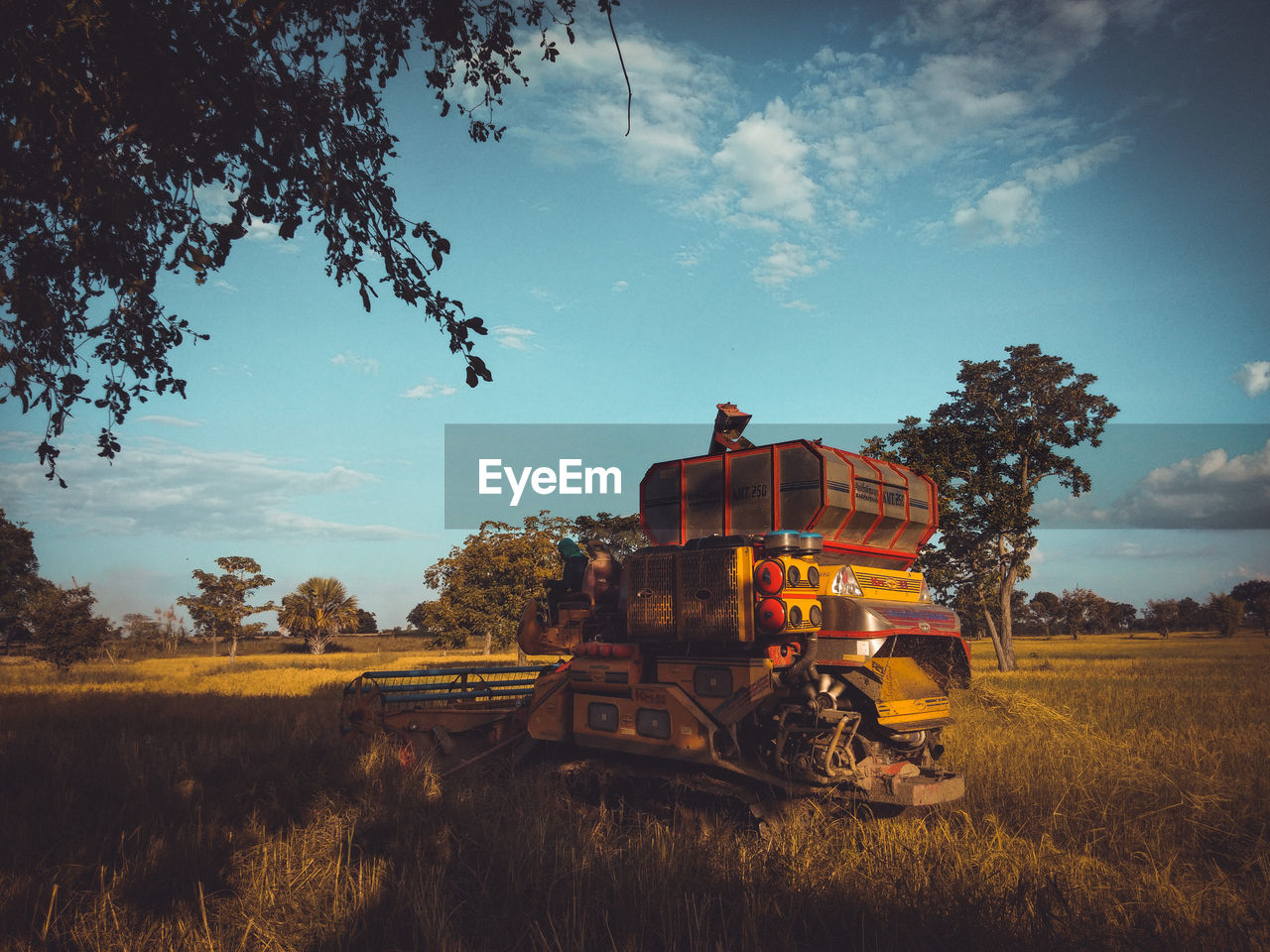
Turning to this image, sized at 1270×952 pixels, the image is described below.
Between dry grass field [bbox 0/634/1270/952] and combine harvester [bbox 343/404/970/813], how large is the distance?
0.50 metres

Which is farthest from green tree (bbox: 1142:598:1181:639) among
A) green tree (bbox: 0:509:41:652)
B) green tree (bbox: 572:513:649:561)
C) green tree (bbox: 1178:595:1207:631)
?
green tree (bbox: 0:509:41:652)

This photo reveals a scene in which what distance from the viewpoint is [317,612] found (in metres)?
55.7

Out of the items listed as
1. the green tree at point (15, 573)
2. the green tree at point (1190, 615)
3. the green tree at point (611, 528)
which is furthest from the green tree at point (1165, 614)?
the green tree at point (15, 573)

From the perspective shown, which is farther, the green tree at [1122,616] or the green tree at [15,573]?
the green tree at [1122,616]

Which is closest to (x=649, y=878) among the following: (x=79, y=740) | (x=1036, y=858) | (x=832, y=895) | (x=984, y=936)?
(x=832, y=895)

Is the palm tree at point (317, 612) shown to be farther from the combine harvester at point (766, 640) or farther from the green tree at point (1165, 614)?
the green tree at point (1165, 614)

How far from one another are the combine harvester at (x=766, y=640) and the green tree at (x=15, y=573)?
54305 millimetres

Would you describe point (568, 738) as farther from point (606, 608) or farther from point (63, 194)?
point (63, 194)

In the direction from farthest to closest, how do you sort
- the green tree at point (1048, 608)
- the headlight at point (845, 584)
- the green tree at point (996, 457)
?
1. the green tree at point (1048, 608)
2. the green tree at point (996, 457)
3. the headlight at point (845, 584)

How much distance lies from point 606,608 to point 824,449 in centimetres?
295

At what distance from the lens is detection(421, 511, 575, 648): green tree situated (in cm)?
3238

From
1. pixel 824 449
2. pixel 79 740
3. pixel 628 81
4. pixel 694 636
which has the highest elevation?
pixel 628 81

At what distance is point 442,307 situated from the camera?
4117 mm

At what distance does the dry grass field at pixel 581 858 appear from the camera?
373cm
